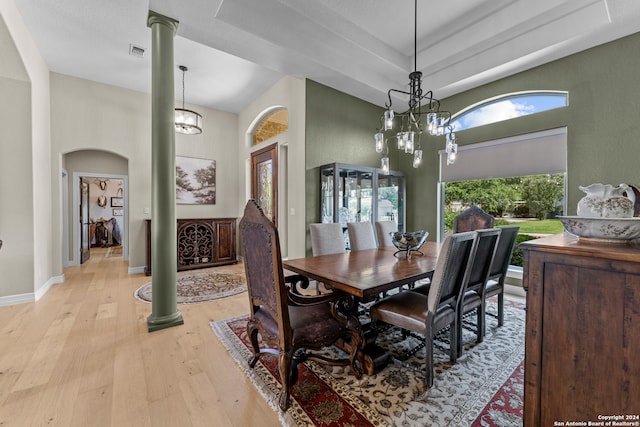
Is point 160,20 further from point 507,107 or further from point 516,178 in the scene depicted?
point 516,178

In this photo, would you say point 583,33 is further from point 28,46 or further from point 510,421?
point 28,46

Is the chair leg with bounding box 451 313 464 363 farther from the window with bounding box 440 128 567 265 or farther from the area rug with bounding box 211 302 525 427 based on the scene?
the window with bounding box 440 128 567 265

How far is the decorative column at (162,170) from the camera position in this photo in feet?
8.59

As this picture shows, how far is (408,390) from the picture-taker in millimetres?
1742

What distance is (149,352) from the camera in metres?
2.21

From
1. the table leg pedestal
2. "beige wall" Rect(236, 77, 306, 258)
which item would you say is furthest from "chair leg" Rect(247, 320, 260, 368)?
"beige wall" Rect(236, 77, 306, 258)

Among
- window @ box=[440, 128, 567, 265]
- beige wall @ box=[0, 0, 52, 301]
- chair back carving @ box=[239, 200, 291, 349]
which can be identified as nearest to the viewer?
chair back carving @ box=[239, 200, 291, 349]

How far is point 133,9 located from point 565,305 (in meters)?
4.05

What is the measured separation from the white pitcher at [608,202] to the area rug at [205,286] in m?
3.66

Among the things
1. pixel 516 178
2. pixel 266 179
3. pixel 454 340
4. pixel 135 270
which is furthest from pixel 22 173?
pixel 516 178

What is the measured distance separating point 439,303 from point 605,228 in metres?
1.00

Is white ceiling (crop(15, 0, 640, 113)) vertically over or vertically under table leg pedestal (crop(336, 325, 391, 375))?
over

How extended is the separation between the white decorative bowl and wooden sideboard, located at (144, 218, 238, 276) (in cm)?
526

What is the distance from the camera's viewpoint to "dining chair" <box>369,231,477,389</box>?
1.72 meters
